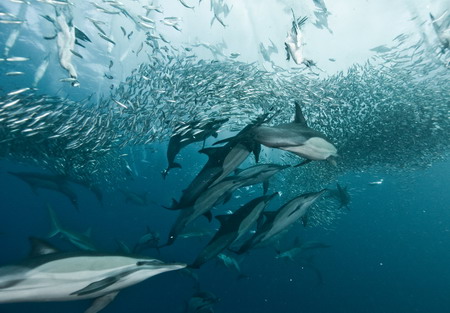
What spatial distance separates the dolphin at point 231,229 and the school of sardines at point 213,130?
1cm

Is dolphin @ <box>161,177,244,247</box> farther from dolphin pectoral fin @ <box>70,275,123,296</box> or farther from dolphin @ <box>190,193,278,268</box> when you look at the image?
dolphin pectoral fin @ <box>70,275,123,296</box>

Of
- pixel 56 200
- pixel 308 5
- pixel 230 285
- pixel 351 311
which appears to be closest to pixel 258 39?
pixel 308 5

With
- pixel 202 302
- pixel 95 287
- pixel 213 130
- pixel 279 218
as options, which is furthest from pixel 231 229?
pixel 202 302

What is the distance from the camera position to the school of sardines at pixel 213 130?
99.5 inches

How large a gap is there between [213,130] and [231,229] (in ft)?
9.08

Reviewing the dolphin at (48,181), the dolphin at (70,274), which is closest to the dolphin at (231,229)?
the dolphin at (70,274)

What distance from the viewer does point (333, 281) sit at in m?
29.6

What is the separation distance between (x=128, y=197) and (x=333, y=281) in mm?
25235

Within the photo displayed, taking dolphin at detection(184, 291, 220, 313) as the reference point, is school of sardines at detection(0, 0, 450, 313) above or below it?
above

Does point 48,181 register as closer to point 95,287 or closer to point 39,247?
point 39,247

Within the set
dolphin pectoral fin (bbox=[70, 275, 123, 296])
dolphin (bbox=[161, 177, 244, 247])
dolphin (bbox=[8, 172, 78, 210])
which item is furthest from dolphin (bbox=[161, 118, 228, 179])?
dolphin (bbox=[8, 172, 78, 210])

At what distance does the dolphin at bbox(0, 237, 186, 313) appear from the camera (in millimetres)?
1574

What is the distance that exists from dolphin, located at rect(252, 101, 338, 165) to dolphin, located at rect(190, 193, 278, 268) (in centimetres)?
86

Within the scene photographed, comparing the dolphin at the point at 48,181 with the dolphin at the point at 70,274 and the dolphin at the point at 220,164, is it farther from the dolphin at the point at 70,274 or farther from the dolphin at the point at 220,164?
the dolphin at the point at 70,274
